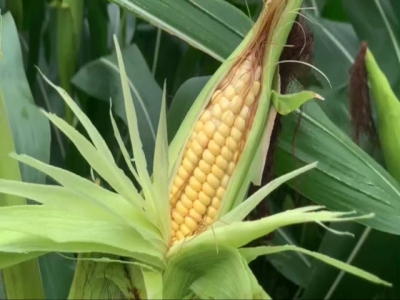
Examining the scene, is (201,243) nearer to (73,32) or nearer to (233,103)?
(233,103)

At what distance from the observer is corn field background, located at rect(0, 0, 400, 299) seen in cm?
46

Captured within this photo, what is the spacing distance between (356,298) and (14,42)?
45 centimetres

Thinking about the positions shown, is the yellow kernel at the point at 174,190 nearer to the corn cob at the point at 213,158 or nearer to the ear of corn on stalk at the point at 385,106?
the corn cob at the point at 213,158

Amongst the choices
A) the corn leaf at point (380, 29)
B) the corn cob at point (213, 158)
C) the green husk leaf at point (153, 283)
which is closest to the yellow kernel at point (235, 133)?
the corn cob at point (213, 158)

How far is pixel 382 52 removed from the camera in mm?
578

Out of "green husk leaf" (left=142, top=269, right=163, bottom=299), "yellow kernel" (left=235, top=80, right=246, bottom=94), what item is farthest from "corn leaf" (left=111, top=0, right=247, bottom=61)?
"green husk leaf" (left=142, top=269, right=163, bottom=299)

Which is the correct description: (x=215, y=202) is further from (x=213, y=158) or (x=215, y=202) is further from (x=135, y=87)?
(x=135, y=87)

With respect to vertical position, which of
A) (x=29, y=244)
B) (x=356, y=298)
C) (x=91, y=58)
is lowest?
(x=356, y=298)

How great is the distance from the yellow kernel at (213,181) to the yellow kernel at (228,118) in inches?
1.4

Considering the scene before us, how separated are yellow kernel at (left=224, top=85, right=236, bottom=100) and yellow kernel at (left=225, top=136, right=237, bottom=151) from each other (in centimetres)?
3

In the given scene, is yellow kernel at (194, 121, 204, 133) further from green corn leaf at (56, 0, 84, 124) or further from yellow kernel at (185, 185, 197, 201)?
green corn leaf at (56, 0, 84, 124)

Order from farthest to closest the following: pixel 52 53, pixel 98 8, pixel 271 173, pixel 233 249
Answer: pixel 52 53 < pixel 98 8 < pixel 271 173 < pixel 233 249

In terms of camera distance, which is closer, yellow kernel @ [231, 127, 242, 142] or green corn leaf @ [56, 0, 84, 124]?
yellow kernel @ [231, 127, 242, 142]

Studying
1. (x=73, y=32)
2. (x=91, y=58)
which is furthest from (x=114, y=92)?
(x=91, y=58)
